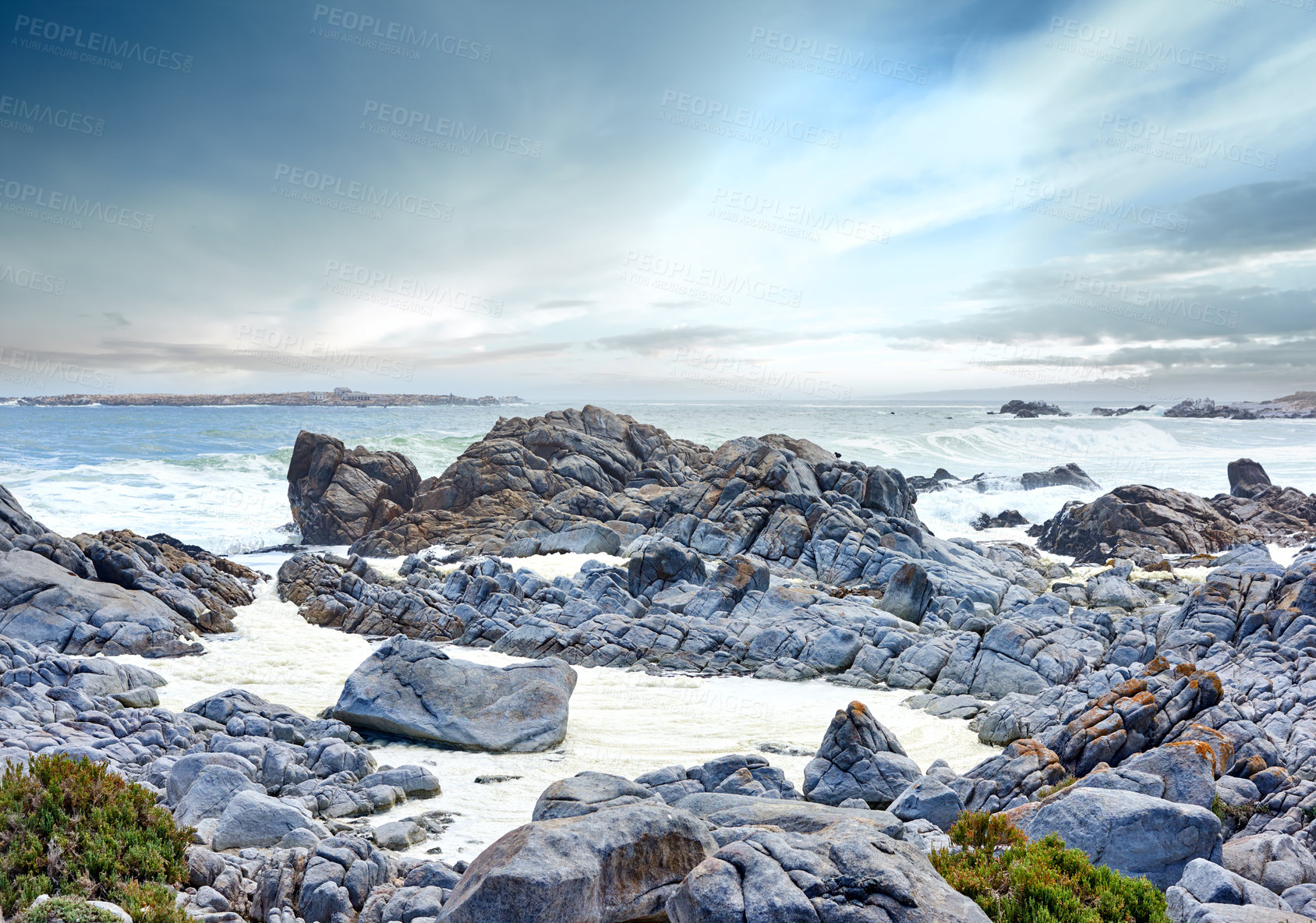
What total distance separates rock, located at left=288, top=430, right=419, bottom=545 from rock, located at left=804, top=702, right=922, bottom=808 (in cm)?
4305

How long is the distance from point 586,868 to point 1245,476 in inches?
2936

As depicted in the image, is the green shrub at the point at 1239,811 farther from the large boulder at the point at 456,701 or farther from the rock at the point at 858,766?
the large boulder at the point at 456,701

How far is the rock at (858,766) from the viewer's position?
15109mm

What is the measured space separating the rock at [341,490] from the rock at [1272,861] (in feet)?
164

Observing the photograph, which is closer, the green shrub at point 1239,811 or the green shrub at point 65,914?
the green shrub at point 65,914

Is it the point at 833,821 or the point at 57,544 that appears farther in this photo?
the point at 57,544

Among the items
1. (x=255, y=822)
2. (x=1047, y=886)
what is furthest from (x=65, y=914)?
(x=1047, y=886)

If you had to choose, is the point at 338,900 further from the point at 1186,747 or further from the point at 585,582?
the point at 585,582

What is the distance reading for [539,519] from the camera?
46.9 metres

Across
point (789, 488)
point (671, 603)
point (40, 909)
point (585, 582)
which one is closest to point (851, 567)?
point (789, 488)

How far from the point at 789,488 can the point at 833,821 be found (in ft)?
111

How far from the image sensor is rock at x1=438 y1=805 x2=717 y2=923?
742 cm

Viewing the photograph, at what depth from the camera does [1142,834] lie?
9.65m

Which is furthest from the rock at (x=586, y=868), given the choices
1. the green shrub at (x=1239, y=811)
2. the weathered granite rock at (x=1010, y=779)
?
the green shrub at (x=1239, y=811)
